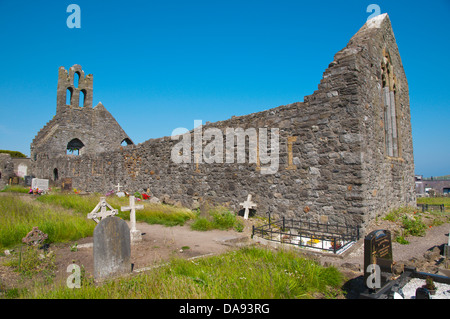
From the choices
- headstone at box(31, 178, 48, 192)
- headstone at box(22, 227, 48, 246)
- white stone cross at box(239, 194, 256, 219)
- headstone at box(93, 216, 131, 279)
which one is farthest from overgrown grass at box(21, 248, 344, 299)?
headstone at box(31, 178, 48, 192)

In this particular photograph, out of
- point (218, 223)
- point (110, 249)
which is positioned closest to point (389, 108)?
point (218, 223)

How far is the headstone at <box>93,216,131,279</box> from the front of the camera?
4.78m

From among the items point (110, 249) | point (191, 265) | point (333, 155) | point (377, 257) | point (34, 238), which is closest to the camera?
point (377, 257)

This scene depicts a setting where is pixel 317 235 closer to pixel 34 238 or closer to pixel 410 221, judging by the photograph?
pixel 410 221

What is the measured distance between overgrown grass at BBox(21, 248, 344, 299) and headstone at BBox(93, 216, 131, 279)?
1.15 ft

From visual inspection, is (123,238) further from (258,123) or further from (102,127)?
(102,127)

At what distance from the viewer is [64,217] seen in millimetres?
8922

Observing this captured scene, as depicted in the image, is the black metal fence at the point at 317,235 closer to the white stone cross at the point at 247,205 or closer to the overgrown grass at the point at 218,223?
the overgrown grass at the point at 218,223

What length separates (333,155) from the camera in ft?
26.7

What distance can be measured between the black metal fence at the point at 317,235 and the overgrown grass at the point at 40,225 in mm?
4955

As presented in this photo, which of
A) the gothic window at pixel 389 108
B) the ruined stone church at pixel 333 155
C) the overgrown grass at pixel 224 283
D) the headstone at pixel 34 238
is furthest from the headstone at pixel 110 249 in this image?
the gothic window at pixel 389 108

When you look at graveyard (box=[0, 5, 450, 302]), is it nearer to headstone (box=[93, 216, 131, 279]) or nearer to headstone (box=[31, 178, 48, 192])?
headstone (box=[93, 216, 131, 279])

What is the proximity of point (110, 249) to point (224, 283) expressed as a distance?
214 cm

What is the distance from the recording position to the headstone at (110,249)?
4.78m
